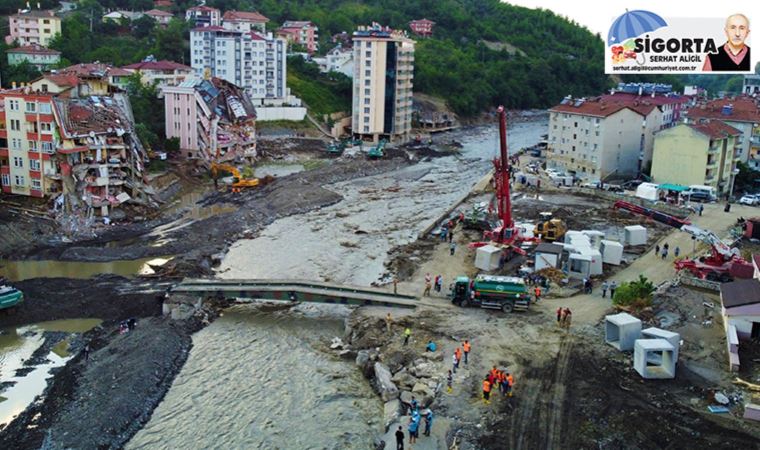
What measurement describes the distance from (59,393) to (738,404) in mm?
21200

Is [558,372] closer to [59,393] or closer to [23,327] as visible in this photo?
[59,393]

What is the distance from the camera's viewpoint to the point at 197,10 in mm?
107375

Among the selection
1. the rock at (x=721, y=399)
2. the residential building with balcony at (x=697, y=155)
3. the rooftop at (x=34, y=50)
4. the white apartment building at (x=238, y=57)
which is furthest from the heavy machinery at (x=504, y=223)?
the rooftop at (x=34, y=50)

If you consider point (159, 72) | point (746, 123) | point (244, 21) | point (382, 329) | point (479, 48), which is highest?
point (244, 21)

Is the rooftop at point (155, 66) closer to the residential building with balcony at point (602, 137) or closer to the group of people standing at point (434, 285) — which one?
the residential building with balcony at point (602, 137)

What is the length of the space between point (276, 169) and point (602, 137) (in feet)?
97.3

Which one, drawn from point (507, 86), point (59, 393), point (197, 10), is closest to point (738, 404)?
point (59, 393)

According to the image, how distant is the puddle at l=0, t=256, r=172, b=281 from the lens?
1372 inches

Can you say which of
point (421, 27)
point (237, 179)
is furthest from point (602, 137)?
point (421, 27)

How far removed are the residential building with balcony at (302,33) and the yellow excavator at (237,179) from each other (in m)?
61.1

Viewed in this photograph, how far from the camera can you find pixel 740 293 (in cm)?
2694

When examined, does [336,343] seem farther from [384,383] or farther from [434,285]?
[434,285]

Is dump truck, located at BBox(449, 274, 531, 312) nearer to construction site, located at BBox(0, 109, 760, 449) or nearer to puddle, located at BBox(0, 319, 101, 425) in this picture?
construction site, located at BBox(0, 109, 760, 449)

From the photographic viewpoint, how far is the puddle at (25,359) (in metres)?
23.0
